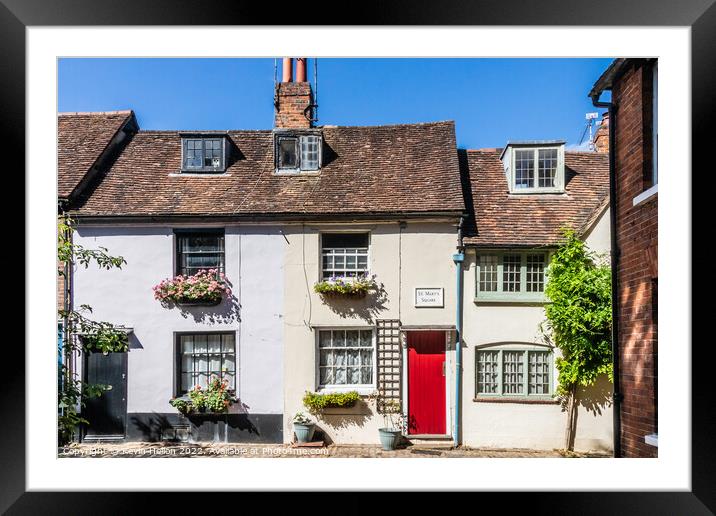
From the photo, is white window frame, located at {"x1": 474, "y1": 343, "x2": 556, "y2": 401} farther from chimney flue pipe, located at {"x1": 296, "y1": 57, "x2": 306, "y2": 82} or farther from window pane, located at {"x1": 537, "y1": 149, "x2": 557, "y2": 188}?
chimney flue pipe, located at {"x1": 296, "y1": 57, "x2": 306, "y2": 82}

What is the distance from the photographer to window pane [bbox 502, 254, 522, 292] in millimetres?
7867

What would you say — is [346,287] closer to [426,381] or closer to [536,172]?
[426,381]

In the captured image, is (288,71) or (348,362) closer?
(348,362)

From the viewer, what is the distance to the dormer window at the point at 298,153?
869 centimetres

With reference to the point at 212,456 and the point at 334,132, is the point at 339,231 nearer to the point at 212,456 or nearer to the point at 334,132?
the point at 334,132

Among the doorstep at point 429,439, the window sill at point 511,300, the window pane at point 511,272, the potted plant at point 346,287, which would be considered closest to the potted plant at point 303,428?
the doorstep at point 429,439

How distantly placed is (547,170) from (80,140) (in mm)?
7660

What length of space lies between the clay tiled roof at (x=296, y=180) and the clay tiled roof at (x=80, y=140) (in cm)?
30

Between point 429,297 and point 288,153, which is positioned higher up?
point 288,153

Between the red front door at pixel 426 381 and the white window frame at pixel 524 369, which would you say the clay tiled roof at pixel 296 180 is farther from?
the white window frame at pixel 524 369

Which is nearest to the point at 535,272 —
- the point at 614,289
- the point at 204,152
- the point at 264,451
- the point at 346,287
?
the point at 614,289

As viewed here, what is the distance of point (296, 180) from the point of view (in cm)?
856
